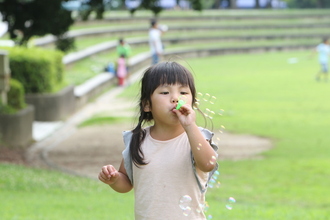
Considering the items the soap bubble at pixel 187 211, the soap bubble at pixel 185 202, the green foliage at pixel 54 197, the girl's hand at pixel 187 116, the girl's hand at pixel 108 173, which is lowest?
the green foliage at pixel 54 197

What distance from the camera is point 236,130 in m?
14.9

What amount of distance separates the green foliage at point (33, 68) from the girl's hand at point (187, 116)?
43.7 feet

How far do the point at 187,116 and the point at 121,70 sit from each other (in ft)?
70.3

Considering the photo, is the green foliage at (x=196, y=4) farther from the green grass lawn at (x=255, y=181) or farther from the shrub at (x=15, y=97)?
the shrub at (x=15, y=97)

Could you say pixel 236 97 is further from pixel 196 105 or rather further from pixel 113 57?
pixel 196 105

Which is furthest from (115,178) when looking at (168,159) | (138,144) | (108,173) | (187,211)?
(187,211)

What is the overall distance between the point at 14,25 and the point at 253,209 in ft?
19.4

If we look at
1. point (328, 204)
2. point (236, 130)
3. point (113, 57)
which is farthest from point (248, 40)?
point (328, 204)

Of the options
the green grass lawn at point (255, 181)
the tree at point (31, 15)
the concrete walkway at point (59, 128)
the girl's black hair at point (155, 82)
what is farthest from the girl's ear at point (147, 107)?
the concrete walkway at point (59, 128)

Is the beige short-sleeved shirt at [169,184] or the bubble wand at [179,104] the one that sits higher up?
the bubble wand at [179,104]

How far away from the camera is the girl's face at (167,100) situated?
125 inches

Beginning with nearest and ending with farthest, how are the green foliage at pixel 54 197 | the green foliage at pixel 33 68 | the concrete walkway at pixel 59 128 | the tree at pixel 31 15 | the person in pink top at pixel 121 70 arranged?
the green foliage at pixel 54 197, the tree at pixel 31 15, the concrete walkway at pixel 59 128, the green foliage at pixel 33 68, the person in pink top at pixel 121 70

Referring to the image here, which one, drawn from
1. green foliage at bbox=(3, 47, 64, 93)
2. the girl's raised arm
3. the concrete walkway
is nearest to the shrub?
the concrete walkway

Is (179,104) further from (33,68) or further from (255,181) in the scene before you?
(33,68)
